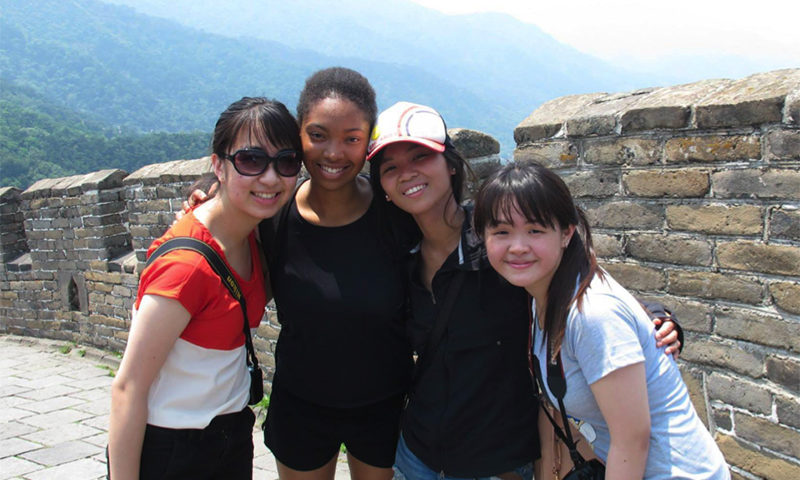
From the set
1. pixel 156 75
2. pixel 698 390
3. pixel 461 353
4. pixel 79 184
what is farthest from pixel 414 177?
pixel 156 75

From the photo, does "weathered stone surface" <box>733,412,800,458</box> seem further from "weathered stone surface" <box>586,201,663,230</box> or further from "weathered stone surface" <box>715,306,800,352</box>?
"weathered stone surface" <box>586,201,663,230</box>

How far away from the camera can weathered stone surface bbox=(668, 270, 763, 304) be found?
96.4 inches

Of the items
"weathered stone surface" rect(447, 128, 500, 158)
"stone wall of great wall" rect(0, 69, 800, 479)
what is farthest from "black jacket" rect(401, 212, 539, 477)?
"weathered stone surface" rect(447, 128, 500, 158)

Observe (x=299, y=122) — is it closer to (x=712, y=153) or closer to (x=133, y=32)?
(x=712, y=153)

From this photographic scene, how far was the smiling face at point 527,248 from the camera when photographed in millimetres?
1731

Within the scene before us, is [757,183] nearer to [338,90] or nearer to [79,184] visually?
[338,90]

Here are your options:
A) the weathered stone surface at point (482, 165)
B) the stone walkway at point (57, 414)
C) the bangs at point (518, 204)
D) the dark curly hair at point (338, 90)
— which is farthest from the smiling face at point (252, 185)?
the stone walkway at point (57, 414)

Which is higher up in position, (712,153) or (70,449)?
(712,153)

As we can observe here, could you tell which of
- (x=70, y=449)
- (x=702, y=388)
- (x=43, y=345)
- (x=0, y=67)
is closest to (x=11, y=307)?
(x=43, y=345)

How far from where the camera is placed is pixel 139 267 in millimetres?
6105

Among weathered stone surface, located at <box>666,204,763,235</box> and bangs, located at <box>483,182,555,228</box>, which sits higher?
bangs, located at <box>483,182,555,228</box>

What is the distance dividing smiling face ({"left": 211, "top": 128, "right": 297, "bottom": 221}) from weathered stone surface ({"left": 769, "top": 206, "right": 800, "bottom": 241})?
1832mm

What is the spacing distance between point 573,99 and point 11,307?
27.3ft

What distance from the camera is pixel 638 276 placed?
9.12 ft
